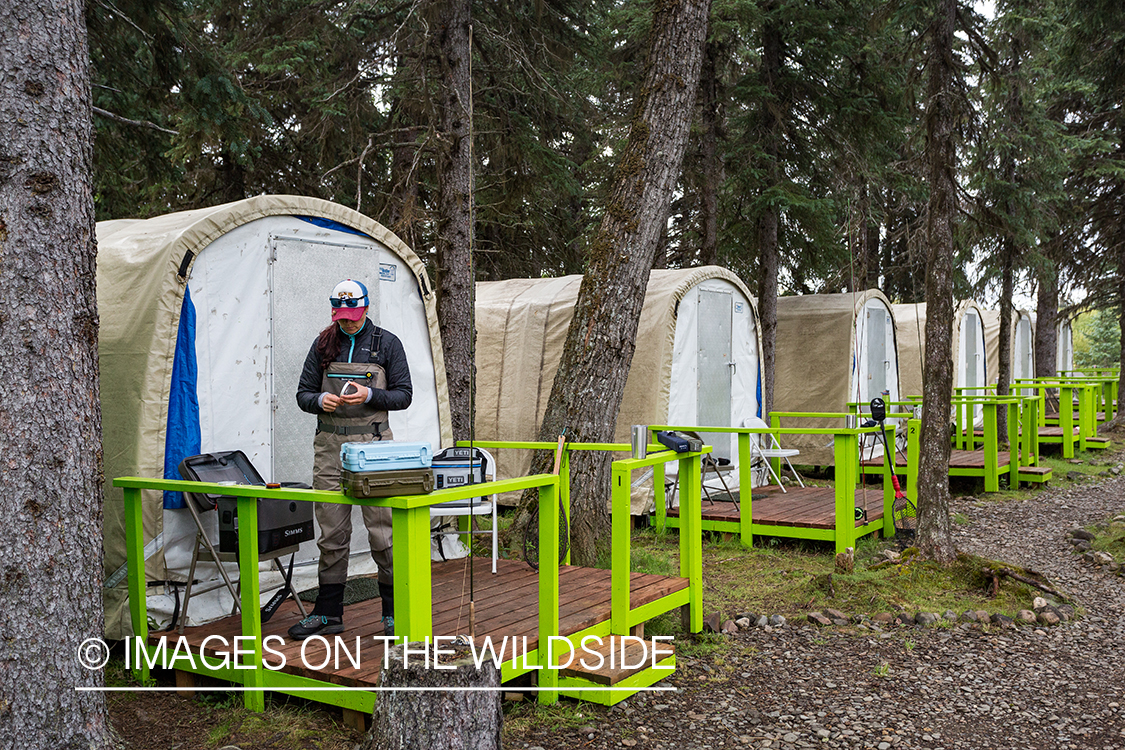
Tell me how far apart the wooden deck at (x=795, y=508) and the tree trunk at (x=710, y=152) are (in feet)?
12.7

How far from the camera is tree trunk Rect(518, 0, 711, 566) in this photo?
5988 mm

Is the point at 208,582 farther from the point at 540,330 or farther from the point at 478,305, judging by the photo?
the point at 478,305

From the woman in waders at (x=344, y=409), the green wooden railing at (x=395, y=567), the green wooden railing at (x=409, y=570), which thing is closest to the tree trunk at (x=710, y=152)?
the green wooden railing at (x=409, y=570)

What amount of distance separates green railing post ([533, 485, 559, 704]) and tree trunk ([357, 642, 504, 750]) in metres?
0.84

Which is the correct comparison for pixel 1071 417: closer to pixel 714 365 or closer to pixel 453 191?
pixel 714 365

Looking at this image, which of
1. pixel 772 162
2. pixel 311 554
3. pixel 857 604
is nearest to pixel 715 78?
pixel 772 162

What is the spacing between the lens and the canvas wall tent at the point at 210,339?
4.74 m

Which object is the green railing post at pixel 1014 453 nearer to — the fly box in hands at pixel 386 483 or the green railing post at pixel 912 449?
the green railing post at pixel 912 449

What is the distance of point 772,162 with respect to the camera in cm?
1175

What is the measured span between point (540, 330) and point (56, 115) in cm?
692

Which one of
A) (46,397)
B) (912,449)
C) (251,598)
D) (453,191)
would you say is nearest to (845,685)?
(251,598)

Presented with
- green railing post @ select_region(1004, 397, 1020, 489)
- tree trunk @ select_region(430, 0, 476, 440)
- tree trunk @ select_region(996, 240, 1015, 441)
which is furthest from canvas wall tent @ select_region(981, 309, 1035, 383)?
tree trunk @ select_region(430, 0, 476, 440)

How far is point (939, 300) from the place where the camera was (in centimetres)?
661

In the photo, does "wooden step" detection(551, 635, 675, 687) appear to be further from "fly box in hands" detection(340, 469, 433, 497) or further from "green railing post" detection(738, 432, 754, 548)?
"green railing post" detection(738, 432, 754, 548)
